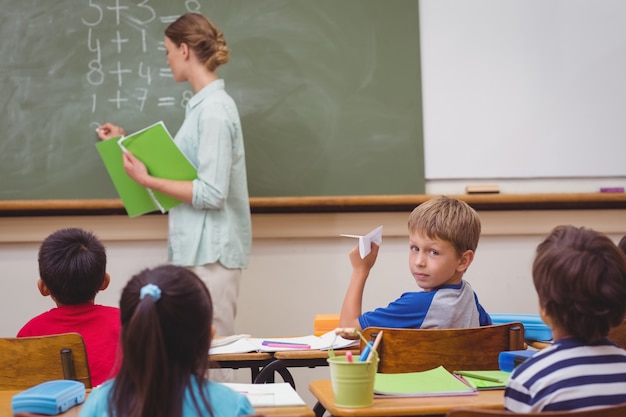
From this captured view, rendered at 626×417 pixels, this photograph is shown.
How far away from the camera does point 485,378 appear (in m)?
2.04

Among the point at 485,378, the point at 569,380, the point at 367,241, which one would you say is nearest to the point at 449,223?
the point at 367,241

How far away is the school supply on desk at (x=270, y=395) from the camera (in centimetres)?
175

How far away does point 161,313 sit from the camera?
1.54m

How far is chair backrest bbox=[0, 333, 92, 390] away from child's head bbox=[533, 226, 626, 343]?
1.22 m

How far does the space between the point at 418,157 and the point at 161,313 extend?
2898 millimetres

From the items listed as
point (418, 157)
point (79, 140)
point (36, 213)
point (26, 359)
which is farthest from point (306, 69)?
point (26, 359)

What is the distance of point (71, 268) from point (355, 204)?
1.83m

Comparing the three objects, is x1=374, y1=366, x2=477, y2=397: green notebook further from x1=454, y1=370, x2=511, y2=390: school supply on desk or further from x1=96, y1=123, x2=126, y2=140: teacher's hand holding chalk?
x1=96, y1=123, x2=126, y2=140: teacher's hand holding chalk

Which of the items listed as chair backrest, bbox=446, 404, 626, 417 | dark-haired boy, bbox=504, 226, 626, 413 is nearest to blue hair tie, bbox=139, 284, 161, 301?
chair backrest, bbox=446, 404, 626, 417

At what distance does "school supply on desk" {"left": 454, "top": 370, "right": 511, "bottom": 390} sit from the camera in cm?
197

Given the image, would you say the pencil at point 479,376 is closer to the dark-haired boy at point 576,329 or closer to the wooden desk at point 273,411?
the dark-haired boy at point 576,329

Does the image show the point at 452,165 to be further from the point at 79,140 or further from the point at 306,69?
the point at 79,140

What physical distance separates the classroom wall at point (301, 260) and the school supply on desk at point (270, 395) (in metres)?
2.32

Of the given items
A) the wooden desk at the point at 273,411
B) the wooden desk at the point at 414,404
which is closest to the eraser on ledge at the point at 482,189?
the wooden desk at the point at 414,404
